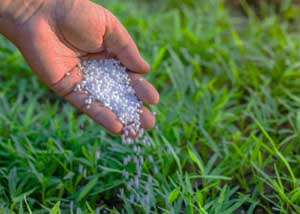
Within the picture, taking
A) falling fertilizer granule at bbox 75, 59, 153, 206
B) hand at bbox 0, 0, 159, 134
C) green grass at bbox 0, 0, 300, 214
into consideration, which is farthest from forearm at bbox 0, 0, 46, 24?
green grass at bbox 0, 0, 300, 214

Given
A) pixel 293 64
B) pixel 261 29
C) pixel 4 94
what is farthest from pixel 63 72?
pixel 261 29

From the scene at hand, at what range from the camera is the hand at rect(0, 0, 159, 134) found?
195 centimetres

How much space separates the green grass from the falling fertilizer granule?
40 mm

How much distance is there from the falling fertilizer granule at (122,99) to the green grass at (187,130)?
40 millimetres

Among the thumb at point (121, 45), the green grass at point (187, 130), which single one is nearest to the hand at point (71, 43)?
the thumb at point (121, 45)

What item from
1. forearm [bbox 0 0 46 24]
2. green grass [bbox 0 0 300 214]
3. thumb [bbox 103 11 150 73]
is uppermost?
forearm [bbox 0 0 46 24]

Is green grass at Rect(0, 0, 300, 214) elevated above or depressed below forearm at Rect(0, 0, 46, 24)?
below

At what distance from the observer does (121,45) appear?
2.00 metres

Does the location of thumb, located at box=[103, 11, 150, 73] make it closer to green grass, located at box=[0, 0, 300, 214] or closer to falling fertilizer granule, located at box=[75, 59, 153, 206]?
falling fertilizer granule, located at box=[75, 59, 153, 206]

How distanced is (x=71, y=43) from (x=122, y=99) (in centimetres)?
24

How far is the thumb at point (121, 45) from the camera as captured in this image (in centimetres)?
199

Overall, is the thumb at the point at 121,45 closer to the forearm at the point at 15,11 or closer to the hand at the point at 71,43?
the hand at the point at 71,43

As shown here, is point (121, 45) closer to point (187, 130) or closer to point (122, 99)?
point (122, 99)

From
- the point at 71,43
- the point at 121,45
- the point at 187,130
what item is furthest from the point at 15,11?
the point at 187,130
